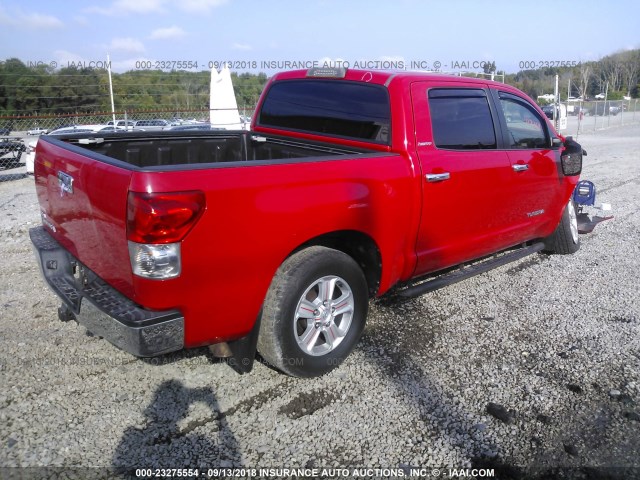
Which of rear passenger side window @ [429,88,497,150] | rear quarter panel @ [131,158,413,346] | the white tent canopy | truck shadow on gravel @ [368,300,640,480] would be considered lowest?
truck shadow on gravel @ [368,300,640,480]

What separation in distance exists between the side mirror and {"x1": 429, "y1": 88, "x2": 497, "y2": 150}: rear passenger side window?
1121mm

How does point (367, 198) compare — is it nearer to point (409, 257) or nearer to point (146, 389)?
point (409, 257)

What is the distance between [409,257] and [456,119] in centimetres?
113

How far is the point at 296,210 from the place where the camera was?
9.53 feet

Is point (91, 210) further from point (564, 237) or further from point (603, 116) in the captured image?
point (603, 116)

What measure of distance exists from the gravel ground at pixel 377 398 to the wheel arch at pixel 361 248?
0.51 m

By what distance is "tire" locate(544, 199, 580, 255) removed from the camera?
18.1 feet

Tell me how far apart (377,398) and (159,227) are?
159 cm

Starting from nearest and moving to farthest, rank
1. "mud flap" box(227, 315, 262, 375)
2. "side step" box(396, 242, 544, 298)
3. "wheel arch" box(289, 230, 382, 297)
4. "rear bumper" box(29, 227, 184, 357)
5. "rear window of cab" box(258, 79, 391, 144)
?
"rear bumper" box(29, 227, 184, 357)
"mud flap" box(227, 315, 262, 375)
"wheel arch" box(289, 230, 382, 297)
"rear window of cab" box(258, 79, 391, 144)
"side step" box(396, 242, 544, 298)

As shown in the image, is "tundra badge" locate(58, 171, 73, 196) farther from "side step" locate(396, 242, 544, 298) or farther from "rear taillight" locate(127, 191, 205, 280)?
"side step" locate(396, 242, 544, 298)

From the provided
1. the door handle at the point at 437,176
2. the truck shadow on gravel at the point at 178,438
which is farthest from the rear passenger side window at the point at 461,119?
the truck shadow on gravel at the point at 178,438

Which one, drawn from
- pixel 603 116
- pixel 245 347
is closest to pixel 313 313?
pixel 245 347

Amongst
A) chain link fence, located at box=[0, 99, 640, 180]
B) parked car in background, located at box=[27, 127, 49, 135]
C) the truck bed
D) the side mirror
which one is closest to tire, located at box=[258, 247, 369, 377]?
the truck bed

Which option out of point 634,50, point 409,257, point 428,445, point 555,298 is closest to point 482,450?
point 428,445
